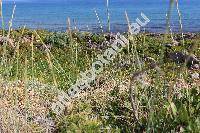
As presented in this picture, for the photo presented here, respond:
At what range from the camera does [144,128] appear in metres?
5.80

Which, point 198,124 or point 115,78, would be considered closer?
point 198,124

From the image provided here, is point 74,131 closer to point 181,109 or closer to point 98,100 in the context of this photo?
point 181,109

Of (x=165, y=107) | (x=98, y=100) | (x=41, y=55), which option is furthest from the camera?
(x=41, y=55)

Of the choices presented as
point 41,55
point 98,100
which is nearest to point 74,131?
point 98,100

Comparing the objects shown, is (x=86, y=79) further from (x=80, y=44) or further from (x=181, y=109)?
(x=80, y=44)

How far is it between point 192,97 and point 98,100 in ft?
5.23

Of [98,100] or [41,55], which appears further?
[41,55]

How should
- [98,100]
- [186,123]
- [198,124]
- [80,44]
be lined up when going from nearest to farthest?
1. [198,124]
2. [186,123]
3. [98,100]
4. [80,44]

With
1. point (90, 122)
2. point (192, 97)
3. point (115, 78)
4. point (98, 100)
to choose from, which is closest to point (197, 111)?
point (192, 97)

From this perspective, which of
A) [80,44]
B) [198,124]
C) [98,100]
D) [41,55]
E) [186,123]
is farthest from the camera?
[80,44]

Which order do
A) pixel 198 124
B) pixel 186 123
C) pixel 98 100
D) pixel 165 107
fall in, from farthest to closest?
pixel 98 100
pixel 165 107
pixel 186 123
pixel 198 124

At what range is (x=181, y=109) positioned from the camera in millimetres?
5711

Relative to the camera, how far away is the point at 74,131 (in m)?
5.31

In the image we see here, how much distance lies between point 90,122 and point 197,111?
127cm
